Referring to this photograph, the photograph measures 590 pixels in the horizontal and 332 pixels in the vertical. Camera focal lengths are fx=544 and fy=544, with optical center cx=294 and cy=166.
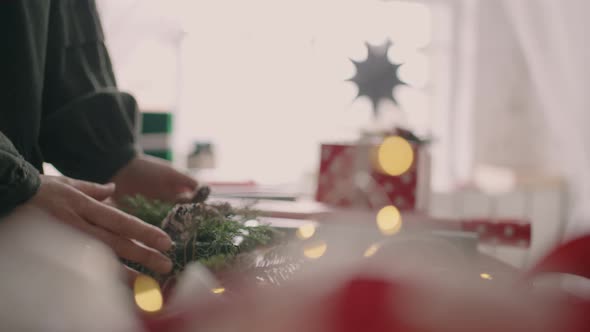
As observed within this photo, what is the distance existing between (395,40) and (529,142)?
802mm

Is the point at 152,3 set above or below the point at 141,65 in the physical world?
above

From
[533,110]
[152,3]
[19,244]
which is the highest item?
[152,3]

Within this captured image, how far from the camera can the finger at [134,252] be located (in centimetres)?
32

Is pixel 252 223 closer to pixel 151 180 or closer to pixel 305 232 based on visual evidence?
pixel 305 232

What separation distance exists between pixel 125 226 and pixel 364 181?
2.41 feet

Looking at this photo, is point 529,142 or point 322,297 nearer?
point 322,297

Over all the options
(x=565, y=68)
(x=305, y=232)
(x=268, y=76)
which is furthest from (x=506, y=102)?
(x=305, y=232)

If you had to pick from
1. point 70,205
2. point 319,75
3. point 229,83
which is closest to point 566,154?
point 319,75

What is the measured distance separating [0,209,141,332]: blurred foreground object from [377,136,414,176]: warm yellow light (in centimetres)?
80

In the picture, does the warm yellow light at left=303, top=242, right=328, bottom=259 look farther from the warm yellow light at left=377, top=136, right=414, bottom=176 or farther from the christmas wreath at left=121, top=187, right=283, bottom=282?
the warm yellow light at left=377, top=136, right=414, bottom=176

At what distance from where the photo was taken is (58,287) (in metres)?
0.24

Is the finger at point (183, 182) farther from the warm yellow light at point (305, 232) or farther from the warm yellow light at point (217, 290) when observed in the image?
the warm yellow light at point (217, 290)

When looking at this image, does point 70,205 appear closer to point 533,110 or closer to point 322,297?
point 322,297

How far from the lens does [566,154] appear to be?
2.13 metres
